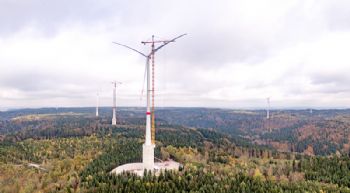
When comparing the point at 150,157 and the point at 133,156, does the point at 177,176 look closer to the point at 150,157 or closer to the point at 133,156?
the point at 150,157

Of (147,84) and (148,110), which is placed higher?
(147,84)

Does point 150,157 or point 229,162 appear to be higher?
point 150,157

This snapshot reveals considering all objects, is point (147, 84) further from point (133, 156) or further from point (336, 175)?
point (336, 175)

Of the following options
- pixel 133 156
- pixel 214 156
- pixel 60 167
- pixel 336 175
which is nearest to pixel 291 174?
pixel 336 175

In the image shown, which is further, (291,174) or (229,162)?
(229,162)

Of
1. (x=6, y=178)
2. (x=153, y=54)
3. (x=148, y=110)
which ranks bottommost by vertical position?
(x=6, y=178)

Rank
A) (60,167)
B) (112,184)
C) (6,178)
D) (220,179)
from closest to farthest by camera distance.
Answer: (112,184), (220,179), (6,178), (60,167)

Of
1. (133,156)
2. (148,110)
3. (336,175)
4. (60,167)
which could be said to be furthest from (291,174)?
(60,167)

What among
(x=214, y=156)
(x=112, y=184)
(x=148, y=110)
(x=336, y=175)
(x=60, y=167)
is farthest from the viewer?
(x=214, y=156)

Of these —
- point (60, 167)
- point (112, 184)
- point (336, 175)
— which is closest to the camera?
point (112, 184)
